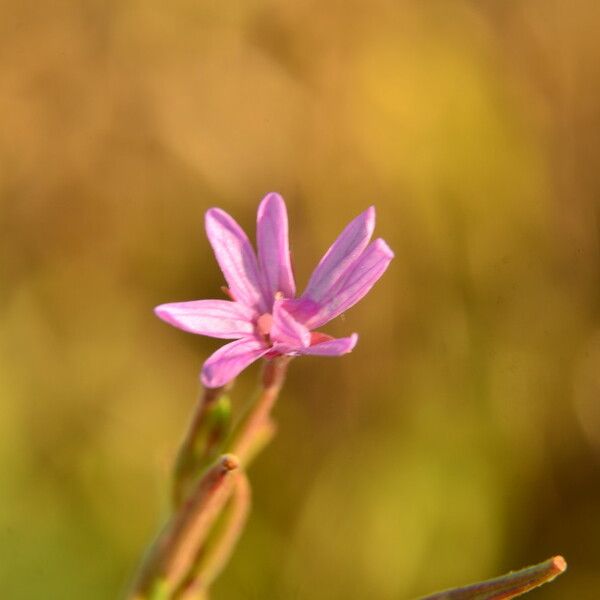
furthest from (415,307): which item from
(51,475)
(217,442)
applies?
(217,442)

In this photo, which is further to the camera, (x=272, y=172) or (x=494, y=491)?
(x=272, y=172)

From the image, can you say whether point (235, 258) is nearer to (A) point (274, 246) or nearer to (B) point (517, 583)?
(A) point (274, 246)

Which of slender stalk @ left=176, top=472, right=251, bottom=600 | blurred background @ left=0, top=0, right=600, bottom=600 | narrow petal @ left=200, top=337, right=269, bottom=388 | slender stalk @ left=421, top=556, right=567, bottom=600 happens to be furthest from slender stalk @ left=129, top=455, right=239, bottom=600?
blurred background @ left=0, top=0, right=600, bottom=600

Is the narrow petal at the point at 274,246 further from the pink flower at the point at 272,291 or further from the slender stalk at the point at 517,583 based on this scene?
the slender stalk at the point at 517,583

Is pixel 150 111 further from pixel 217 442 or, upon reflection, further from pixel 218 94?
pixel 217 442

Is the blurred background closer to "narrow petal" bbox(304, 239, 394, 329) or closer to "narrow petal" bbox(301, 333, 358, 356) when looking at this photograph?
"narrow petal" bbox(304, 239, 394, 329)

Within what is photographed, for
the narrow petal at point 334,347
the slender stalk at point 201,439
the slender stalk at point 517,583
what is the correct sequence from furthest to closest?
the slender stalk at point 201,439 < the slender stalk at point 517,583 < the narrow petal at point 334,347

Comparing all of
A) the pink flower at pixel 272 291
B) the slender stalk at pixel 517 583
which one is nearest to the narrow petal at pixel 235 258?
the pink flower at pixel 272 291
